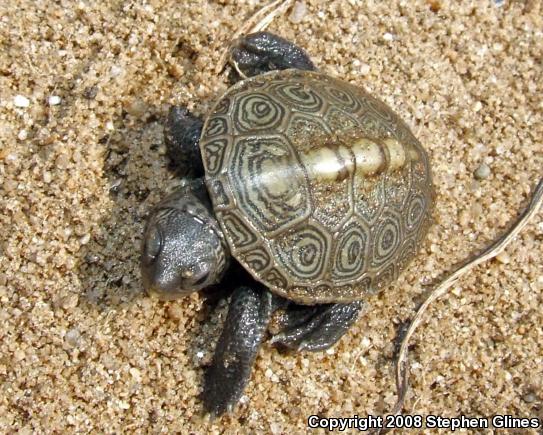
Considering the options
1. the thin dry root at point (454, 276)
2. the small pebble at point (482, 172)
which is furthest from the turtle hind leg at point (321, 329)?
the small pebble at point (482, 172)

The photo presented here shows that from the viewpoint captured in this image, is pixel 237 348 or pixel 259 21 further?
pixel 259 21

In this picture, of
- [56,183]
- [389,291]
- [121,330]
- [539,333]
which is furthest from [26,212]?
[539,333]

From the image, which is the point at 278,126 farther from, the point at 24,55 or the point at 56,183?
the point at 24,55

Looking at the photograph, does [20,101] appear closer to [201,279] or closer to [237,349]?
[201,279]

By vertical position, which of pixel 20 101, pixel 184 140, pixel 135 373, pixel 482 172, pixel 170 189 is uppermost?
pixel 482 172

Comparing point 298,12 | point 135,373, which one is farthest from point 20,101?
point 298,12

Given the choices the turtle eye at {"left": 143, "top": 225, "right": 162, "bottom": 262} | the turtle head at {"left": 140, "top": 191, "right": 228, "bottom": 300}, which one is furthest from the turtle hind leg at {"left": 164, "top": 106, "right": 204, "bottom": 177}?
the turtle eye at {"left": 143, "top": 225, "right": 162, "bottom": 262}

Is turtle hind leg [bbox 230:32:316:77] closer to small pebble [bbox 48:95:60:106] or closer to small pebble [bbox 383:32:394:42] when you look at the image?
small pebble [bbox 383:32:394:42]

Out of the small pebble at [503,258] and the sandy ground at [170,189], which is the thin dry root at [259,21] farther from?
the small pebble at [503,258]
